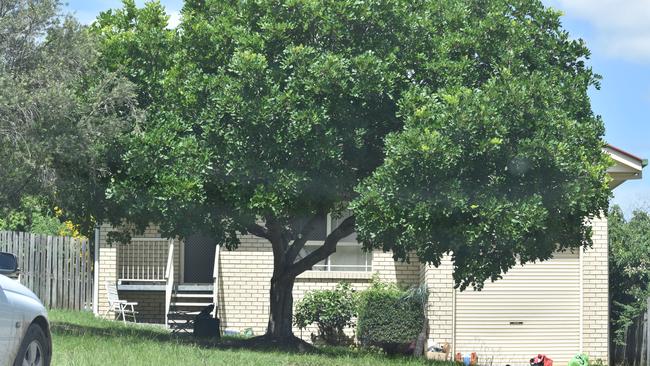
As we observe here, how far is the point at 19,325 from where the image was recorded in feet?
29.7

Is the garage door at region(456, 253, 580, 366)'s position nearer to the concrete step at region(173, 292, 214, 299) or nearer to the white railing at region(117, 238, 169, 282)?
the concrete step at region(173, 292, 214, 299)

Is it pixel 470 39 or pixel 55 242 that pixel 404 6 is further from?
pixel 55 242

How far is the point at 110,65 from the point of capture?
60.2 feet

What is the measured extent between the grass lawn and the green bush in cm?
222

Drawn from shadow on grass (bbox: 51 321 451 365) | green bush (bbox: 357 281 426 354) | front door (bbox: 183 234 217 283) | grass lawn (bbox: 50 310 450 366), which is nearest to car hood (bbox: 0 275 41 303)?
grass lawn (bbox: 50 310 450 366)

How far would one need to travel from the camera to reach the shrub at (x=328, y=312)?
2550 cm

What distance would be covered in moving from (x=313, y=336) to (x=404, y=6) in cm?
1044

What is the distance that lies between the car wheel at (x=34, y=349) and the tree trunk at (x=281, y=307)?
Result: 10580 mm

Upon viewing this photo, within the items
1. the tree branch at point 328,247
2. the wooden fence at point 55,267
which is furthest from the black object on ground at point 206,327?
the wooden fence at point 55,267

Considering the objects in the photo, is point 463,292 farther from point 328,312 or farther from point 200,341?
point 200,341

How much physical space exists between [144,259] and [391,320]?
7.69 metres

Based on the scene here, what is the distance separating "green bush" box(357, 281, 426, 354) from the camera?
22.8m

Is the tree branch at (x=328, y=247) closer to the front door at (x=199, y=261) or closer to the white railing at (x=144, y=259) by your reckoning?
the white railing at (x=144, y=259)

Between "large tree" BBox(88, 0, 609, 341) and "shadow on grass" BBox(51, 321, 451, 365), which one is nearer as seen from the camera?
"large tree" BBox(88, 0, 609, 341)
